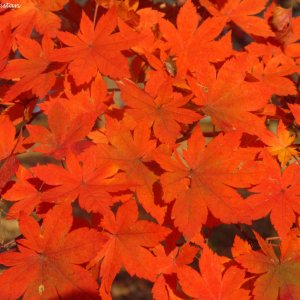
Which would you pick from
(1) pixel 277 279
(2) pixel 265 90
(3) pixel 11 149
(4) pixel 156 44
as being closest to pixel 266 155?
(2) pixel 265 90

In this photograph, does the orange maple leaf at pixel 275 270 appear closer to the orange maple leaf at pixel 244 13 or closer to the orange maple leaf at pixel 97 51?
the orange maple leaf at pixel 97 51

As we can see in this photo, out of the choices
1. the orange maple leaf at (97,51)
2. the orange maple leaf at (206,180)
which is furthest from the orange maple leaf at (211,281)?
the orange maple leaf at (97,51)

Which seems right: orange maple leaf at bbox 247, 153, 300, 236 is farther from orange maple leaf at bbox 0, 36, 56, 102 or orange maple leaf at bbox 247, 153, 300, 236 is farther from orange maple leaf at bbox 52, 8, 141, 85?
orange maple leaf at bbox 0, 36, 56, 102

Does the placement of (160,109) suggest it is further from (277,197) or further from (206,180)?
(277,197)

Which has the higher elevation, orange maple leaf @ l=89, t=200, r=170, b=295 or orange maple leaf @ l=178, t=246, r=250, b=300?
orange maple leaf @ l=89, t=200, r=170, b=295

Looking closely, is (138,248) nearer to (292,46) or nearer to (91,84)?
(91,84)

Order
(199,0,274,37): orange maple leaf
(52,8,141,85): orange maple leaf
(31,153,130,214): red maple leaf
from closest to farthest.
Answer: (31,153,130,214): red maple leaf
(52,8,141,85): orange maple leaf
(199,0,274,37): orange maple leaf

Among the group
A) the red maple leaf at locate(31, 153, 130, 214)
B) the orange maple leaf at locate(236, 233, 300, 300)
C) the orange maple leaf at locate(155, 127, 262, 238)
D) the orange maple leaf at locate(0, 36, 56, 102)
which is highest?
the orange maple leaf at locate(0, 36, 56, 102)

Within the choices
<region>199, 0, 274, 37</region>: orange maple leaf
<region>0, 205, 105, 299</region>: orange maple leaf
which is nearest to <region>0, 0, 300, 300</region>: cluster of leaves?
<region>0, 205, 105, 299</region>: orange maple leaf
